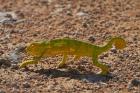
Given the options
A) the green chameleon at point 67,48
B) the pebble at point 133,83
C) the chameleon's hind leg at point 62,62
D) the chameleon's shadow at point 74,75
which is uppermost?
the green chameleon at point 67,48

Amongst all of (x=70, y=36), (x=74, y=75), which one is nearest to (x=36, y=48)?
(x=74, y=75)

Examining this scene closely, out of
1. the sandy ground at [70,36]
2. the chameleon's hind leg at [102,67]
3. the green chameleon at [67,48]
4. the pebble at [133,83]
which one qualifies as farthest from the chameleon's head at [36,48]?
the pebble at [133,83]

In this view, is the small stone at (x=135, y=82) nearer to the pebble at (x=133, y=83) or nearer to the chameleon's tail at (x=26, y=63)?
the pebble at (x=133, y=83)

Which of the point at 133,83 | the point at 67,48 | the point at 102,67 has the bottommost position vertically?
the point at 133,83

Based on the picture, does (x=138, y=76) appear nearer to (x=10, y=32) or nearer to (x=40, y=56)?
(x=40, y=56)

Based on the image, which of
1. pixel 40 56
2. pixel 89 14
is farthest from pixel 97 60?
pixel 89 14

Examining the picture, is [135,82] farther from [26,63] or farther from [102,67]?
[26,63]

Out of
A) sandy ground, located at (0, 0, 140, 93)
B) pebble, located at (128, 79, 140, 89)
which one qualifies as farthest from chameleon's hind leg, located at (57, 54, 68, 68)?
pebble, located at (128, 79, 140, 89)
